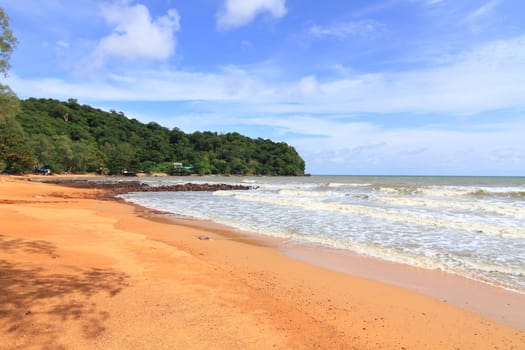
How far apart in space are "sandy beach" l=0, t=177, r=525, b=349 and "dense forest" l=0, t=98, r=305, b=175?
57.3 m

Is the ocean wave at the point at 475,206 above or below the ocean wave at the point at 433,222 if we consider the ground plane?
above

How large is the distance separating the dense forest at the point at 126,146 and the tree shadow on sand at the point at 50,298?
57.6 meters

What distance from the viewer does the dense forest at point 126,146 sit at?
262 feet

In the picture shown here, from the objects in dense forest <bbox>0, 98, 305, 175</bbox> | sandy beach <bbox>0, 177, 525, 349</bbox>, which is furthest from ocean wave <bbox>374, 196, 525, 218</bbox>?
dense forest <bbox>0, 98, 305, 175</bbox>

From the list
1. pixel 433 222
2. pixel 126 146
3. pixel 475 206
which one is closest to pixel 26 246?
pixel 433 222

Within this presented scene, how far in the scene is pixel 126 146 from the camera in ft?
355

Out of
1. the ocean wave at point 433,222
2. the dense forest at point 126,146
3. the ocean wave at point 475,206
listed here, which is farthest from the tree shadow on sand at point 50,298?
the dense forest at point 126,146

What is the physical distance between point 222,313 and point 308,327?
3.47ft

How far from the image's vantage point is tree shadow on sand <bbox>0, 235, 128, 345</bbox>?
356cm

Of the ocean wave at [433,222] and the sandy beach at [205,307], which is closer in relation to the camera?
the sandy beach at [205,307]

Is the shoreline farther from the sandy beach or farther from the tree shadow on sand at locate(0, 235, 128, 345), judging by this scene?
the tree shadow on sand at locate(0, 235, 128, 345)

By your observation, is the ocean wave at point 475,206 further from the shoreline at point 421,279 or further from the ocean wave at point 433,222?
the shoreline at point 421,279

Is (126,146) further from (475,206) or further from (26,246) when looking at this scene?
(26,246)

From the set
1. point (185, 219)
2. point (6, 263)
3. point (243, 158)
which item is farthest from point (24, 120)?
point (6, 263)
